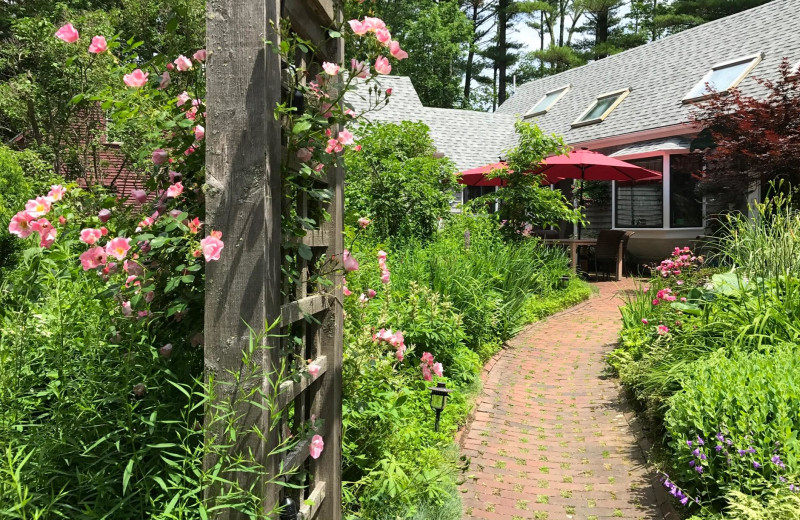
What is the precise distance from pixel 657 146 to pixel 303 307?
13065 mm

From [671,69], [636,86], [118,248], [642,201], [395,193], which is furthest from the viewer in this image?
[636,86]

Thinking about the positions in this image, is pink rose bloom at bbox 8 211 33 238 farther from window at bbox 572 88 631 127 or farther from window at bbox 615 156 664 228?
window at bbox 572 88 631 127

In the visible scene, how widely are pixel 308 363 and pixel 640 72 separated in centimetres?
1742

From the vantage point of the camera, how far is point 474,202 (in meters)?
9.99

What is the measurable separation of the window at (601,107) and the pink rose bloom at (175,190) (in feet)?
52.3

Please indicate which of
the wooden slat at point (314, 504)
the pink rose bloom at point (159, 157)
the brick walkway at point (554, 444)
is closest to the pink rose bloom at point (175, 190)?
the pink rose bloom at point (159, 157)

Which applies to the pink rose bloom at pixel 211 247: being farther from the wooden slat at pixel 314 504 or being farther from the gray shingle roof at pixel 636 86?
the gray shingle roof at pixel 636 86

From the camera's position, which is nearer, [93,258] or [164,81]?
[93,258]

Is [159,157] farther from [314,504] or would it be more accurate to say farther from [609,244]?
[609,244]

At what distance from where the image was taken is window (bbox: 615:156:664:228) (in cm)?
1420

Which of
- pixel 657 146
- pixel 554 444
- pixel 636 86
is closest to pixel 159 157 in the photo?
pixel 554 444

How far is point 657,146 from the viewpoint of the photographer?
13234 millimetres

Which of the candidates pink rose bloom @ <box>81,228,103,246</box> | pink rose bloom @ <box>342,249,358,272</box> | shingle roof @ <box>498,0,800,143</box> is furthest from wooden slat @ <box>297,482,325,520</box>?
shingle roof @ <box>498,0,800,143</box>

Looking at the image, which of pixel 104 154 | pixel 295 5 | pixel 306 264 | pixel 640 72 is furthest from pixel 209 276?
pixel 640 72
